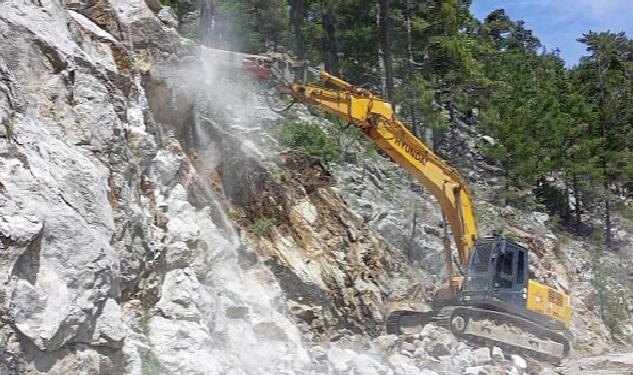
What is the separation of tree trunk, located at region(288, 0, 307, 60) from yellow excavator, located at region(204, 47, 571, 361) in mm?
20709

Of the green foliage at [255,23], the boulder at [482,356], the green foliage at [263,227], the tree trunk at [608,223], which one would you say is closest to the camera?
the boulder at [482,356]

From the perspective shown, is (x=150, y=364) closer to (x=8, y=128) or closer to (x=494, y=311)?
(x=8, y=128)

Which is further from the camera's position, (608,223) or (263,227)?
(608,223)

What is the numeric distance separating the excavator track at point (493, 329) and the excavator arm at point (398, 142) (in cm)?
127

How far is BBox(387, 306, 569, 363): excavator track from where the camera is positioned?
15.0m

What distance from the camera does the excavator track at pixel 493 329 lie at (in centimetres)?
1498

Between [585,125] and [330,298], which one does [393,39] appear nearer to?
[585,125]

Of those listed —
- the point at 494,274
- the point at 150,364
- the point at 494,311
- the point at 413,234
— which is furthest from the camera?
the point at 413,234

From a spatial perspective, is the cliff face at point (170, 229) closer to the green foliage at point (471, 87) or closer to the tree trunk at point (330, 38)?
the green foliage at point (471, 87)

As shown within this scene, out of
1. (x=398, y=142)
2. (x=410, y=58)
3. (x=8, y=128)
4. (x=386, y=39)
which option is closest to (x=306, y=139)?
(x=398, y=142)

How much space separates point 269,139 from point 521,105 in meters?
16.8

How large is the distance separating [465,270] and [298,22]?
83.0 ft

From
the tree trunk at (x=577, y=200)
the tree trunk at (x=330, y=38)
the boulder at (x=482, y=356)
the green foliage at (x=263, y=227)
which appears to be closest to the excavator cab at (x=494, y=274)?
the boulder at (x=482, y=356)

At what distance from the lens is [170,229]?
10375 millimetres
